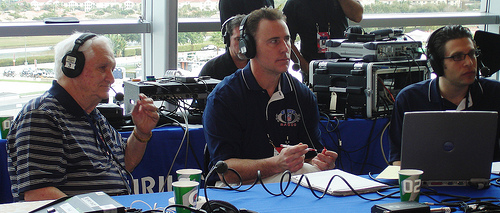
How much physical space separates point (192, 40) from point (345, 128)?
191cm

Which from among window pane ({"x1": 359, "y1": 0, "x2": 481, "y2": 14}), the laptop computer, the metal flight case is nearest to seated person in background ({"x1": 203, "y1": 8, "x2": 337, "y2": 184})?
the laptop computer

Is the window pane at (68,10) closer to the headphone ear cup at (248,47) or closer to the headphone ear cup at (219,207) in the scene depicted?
the headphone ear cup at (248,47)

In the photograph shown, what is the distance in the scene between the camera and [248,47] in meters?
2.59

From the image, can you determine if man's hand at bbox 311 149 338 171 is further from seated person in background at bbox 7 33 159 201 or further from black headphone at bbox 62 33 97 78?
black headphone at bbox 62 33 97 78

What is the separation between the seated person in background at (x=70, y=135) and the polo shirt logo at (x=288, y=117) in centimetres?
58

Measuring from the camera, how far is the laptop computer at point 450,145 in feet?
6.23

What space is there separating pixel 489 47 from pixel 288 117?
8.32ft

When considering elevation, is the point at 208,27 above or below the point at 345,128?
above

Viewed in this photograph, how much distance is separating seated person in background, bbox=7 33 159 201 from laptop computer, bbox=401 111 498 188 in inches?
41.4

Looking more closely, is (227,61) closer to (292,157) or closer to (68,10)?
(68,10)

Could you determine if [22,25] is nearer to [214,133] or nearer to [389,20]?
[214,133]

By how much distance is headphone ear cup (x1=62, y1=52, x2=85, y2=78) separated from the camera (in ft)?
6.73

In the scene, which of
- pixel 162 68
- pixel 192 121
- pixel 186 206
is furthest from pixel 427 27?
pixel 186 206

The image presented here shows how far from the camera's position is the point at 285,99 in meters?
2.58
